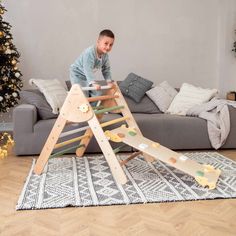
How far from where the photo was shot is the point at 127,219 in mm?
Result: 2129

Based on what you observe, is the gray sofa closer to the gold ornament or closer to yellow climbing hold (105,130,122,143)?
the gold ornament

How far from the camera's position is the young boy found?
3.09 m

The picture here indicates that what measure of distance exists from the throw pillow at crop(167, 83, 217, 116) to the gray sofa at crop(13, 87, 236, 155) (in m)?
0.27

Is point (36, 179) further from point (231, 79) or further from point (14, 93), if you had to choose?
point (231, 79)

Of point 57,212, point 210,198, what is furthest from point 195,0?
point 57,212

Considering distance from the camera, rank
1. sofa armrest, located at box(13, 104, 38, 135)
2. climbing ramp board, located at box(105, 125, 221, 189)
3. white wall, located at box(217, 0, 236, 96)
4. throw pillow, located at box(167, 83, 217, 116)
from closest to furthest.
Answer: climbing ramp board, located at box(105, 125, 221, 189) → sofa armrest, located at box(13, 104, 38, 135) → throw pillow, located at box(167, 83, 217, 116) → white wall, located at box(217, 0, 236, 96)

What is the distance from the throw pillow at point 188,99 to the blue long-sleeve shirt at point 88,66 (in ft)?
3.80

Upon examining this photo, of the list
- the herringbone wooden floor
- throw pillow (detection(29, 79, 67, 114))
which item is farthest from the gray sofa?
the herringbone wooden floor

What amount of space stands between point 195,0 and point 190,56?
834 mm

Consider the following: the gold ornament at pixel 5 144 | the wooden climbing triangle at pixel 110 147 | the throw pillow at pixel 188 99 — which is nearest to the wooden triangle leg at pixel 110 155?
the wooden climbing triangle at pixel 110 147

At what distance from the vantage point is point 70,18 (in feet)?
16.1

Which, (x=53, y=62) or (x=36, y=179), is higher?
(x=53, y=62)

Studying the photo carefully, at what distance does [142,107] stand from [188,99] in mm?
587

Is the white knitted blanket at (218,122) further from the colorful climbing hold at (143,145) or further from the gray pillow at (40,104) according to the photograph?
the gray pillow at (40,104)
